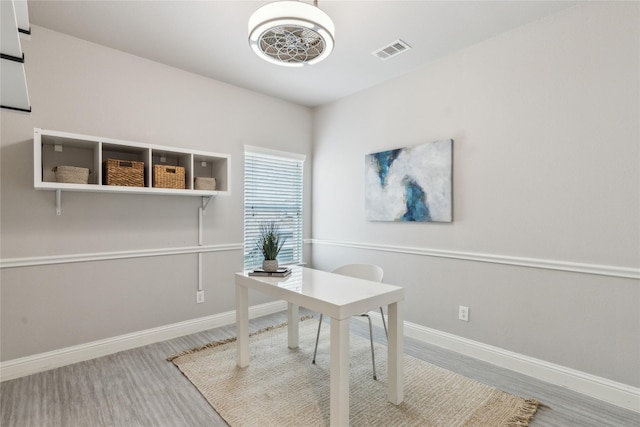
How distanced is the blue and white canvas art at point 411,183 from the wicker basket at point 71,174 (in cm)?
255

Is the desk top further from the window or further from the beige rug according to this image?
the window

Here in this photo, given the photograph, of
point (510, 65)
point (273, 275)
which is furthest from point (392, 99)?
point (273, 275)

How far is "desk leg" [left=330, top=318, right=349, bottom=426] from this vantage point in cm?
167

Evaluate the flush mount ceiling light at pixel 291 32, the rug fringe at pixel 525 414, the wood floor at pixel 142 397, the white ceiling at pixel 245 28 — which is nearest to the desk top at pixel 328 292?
the wood floor at pixel 142 397

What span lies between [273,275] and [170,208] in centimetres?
142

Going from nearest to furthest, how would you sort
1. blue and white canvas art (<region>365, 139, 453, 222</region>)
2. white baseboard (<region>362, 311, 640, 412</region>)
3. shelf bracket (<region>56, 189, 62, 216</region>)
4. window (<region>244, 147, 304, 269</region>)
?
white baseboard (<region>362, 311, 640, 412</region>)
shelf bracket (<region>56, 189, 62, 216</region>)
blue and white canvas art (<region>365, 139, 453, 222</region>)
window (<region>244, 147, 304, 269</region>)

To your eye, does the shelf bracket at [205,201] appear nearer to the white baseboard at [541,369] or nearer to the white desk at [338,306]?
the white desk at [338,306]

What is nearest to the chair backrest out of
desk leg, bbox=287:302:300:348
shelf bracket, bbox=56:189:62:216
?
desk leg, bbox=287:302:300:348

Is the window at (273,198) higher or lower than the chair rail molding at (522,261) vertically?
higher

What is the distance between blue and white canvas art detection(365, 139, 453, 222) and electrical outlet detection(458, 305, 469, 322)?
0.77m

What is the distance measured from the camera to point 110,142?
245cm

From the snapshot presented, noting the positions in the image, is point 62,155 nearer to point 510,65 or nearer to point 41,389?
point 41,389

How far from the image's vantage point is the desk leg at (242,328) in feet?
8.13

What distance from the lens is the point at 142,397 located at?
2115mm
